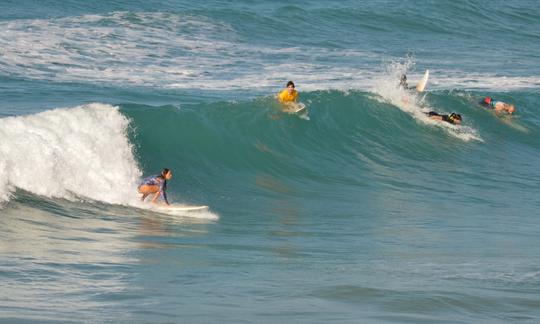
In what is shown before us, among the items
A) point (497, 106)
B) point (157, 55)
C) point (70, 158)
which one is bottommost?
point (70, 158)

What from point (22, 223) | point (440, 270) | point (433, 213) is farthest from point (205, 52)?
point (440, 270)

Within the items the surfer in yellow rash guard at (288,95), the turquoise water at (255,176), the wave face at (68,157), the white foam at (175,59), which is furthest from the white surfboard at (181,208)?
the white foam at (175,59)

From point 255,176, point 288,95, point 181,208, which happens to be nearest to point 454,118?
point 288,95

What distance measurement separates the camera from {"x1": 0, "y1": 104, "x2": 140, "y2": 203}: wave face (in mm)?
16219

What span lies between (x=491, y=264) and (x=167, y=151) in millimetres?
8703

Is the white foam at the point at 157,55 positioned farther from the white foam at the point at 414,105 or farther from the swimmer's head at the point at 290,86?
the swimmer's head at the point at 290,86

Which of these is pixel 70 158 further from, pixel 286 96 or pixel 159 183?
pixel 286 96

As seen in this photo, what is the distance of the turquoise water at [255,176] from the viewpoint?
33.6 feet

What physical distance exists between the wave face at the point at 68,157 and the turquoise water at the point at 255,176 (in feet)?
0.12

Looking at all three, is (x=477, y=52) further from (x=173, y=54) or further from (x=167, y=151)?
(x=167, y=151)

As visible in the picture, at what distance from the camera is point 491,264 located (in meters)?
12.7

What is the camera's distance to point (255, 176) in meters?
20.0

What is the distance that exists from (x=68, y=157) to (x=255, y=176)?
4138 millimetres

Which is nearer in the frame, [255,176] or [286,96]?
[255,176]
